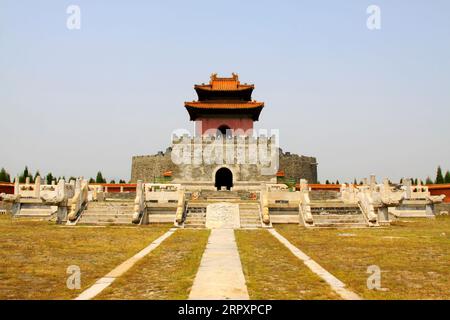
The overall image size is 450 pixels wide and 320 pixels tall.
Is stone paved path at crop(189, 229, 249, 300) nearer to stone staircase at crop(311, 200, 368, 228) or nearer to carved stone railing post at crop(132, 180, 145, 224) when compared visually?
carved stone railing post at crop(132, 180, 145, 224)

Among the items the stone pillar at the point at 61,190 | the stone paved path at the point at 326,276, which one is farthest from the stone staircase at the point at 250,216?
the stone pillar at the point at 61,190

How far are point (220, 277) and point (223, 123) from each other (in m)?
38.9

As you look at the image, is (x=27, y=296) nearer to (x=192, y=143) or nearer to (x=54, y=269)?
(x=54, y=269)

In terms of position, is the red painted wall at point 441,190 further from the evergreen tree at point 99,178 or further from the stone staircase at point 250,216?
the evergreen tree at point 99,178

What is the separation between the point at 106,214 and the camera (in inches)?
745

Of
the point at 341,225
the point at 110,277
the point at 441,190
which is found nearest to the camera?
the point at 110,277

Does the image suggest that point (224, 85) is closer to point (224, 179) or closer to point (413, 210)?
point (224, 179)

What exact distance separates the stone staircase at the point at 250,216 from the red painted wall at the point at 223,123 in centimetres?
2517

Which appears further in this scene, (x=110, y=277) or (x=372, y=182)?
(x=372, y=182)

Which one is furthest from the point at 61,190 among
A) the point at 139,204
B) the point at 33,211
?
the point at 33,211

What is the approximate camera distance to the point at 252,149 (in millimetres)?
38469

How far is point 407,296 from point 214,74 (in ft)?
149

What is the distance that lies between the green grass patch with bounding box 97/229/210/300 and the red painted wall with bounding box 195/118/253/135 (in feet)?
114
